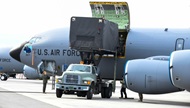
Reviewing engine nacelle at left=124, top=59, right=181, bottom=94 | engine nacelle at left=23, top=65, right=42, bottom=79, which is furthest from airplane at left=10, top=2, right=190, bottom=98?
engine nacelle at left=23, top=65, right=42, bottom=79

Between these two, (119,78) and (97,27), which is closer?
(97,27)

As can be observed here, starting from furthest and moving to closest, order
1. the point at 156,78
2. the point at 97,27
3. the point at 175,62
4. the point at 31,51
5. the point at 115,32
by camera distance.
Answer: the point at 31,51
the point at 115,32
the point at 97,27
the point at 156,78
the point at 175,62

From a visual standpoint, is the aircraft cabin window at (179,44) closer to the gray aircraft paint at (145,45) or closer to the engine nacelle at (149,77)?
the gray aircraft paint at (145,45)

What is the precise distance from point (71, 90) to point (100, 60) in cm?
633

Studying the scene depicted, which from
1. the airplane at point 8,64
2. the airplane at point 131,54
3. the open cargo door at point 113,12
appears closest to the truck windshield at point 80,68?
the airplane at point 131,54

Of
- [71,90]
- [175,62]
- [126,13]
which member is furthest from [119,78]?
[175,62]

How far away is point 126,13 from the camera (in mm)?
36375

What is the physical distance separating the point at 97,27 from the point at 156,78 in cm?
595

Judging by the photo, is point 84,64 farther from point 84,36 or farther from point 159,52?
point 159,52

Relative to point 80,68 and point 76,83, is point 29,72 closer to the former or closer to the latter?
point 80,68

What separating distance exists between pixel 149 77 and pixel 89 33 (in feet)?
19.1

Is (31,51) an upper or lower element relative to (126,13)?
lower

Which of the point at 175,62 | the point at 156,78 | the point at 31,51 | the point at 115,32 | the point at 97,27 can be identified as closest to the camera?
the point at 175,62

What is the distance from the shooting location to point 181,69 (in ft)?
85.1
